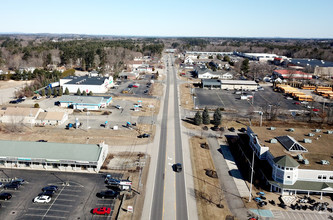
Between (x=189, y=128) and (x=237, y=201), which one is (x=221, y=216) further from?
(x=189, y=128)

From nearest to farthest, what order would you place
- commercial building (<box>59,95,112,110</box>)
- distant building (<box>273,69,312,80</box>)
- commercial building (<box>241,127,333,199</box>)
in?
commercial building (<box>241,127,333,199</box>) < commercial building (<box>59,95,112,110</box>) < distant building (<box>273,69,312,80</box>)

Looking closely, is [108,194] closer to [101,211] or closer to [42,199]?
[101,211]

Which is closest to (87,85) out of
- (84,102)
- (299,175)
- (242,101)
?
(84,102)

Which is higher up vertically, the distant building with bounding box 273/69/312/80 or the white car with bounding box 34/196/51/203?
the distant building with bounding box 273/69/312/80

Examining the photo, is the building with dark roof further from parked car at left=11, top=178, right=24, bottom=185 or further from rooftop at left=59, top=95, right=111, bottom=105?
parked car at left=11, top=178, right=24, bottom=185

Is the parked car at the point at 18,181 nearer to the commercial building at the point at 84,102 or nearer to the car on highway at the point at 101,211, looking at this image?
the car on highway at the point at 101,211

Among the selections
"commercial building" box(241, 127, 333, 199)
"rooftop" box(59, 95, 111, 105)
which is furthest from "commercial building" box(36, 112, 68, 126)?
"commercial building" box(241, 127, 333, 199)
